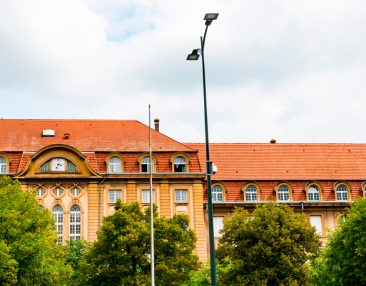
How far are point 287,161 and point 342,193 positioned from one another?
6.71 m

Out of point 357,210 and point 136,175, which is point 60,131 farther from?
point 357,210

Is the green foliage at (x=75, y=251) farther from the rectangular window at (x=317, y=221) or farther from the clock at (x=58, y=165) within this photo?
the rectangular window at (x=317, y=221)

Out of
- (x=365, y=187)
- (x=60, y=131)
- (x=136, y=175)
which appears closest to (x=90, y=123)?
(x=60, y=131)

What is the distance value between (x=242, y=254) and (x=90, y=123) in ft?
99.0

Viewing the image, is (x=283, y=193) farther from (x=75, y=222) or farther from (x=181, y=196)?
(x=75, y=222)

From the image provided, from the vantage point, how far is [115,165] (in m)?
72.4

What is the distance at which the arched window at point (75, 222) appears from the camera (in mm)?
70188

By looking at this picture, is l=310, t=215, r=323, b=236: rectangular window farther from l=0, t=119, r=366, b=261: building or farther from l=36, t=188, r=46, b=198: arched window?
l=36, t=188, r=46, b=198: arched window

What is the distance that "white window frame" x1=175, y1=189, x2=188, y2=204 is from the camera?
7262cm

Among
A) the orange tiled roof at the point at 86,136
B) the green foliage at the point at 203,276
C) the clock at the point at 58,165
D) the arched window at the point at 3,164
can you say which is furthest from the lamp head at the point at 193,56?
the arched window at the point at 3,164

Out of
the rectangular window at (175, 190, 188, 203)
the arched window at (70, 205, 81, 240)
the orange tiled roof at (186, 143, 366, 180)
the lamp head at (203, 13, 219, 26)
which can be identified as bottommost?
the arched window at (70, 205, 81, 240)

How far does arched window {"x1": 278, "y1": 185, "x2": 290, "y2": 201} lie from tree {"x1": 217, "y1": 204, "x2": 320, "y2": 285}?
22.7 meters

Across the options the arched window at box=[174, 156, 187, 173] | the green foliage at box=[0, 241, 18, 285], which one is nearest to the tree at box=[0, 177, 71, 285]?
the green foliage at box=[0, 241, 18, 285]

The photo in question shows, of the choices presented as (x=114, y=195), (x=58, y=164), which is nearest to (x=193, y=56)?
(x=58, y=164)
